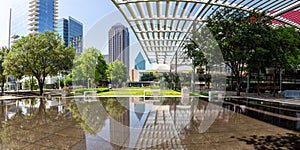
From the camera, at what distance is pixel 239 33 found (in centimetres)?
1612

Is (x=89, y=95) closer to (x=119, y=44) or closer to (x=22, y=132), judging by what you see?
(x=119, y=44)

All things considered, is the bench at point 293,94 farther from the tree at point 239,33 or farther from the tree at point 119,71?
the tree at point 119,71

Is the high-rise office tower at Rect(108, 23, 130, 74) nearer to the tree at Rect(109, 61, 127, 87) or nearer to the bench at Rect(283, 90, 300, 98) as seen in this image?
the tree at Rect(109, 61, 127, 87)

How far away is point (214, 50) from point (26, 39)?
17.2m

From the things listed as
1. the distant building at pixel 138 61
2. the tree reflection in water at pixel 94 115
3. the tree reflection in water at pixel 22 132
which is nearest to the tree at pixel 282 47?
the distant building at pixel 138 61

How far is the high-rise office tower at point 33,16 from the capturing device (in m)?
86.2

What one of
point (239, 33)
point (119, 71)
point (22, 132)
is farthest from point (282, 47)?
point (22, 132)

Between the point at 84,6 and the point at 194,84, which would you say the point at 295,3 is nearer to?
the point at 194,84

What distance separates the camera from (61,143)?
4758 mm

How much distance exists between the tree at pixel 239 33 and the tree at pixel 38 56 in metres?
14.2

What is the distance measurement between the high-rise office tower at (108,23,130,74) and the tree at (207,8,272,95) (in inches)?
310

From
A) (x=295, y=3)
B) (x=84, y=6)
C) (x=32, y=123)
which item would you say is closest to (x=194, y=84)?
(x=295, y=3)

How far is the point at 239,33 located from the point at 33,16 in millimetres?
93063

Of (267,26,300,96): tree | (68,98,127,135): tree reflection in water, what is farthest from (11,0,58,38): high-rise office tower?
(267,26,300,96): tree
